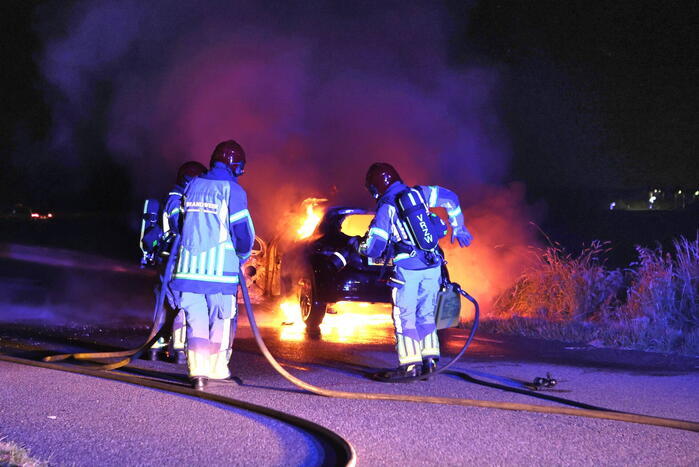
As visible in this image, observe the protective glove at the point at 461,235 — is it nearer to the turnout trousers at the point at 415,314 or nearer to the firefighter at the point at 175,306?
the turnout trousers at the point at 415,314

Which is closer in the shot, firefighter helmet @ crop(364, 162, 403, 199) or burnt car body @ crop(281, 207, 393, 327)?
firefighter helmet @ crop(364, 162, 403, 199)

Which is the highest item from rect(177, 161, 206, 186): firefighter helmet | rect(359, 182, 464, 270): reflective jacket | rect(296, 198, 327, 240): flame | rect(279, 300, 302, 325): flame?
rect(296, 198, 327, 240): flame

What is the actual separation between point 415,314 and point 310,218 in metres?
4.84

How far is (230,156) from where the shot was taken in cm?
661

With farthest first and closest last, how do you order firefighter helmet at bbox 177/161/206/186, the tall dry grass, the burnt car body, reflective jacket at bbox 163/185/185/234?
1. the burnt car body
2. the tall dry grass
3. firefighter helmet at bbox 177/161/206/186
4. reflective jacket at bbox 163/185/185/234

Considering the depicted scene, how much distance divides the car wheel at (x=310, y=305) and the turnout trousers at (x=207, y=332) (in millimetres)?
3932

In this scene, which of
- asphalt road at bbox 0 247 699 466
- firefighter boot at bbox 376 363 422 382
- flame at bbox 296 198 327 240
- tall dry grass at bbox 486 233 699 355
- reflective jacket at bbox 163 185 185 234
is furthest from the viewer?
flame at bbox 296 198 327 240

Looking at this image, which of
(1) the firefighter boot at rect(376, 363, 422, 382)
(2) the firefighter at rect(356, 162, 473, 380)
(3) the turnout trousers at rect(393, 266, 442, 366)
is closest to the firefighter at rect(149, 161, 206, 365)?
(2) the firefighter at rect(356, 162, 473, 380)

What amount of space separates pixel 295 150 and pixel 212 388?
1337cm

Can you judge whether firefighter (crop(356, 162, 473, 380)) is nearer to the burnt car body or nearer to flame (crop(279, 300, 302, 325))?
the burnt car body

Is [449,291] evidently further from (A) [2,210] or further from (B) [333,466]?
(A) [2,210]

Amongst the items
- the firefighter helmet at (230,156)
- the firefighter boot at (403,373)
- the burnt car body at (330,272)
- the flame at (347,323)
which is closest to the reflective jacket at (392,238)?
the firefighter boot at (403,373)

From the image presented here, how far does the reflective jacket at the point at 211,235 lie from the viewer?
251 inches

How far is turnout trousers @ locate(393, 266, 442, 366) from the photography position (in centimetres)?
696
